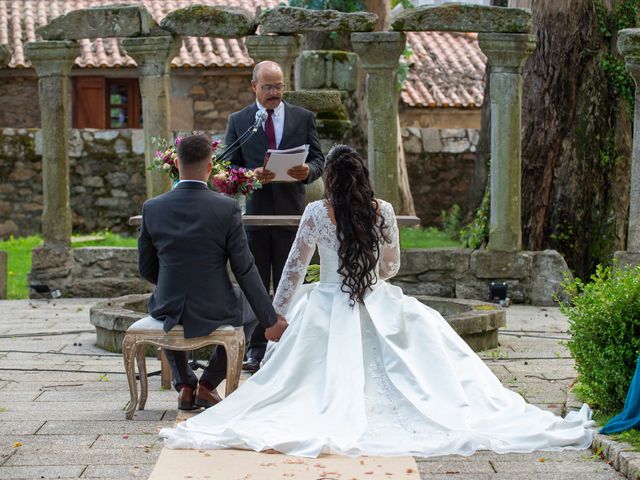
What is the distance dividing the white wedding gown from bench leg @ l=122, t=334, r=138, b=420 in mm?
616

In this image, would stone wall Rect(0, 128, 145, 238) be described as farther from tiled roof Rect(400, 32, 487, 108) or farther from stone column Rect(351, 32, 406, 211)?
stone column Rect(351, 32, 406, 211)

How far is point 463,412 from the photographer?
586cm

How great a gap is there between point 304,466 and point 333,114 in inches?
222

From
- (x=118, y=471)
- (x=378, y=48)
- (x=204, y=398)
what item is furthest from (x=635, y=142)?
(x=118, y=471)

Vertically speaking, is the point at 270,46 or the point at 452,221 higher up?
the point at 270,46

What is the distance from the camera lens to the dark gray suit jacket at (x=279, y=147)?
8102 millimetres

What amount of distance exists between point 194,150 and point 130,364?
116cm

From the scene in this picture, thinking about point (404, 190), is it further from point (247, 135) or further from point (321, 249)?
point (321, 249)

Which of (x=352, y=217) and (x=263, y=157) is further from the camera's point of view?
(x=263, y=157)

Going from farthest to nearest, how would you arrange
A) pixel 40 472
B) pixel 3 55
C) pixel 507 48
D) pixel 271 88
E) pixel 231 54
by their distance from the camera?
1. pixel 231 54
2. pixel 3 55
3. pixel 507 48
4. pixel 271 88
5. pixel 40 472

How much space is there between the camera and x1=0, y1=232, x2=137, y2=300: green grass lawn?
1384cm

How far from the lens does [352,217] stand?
643cm

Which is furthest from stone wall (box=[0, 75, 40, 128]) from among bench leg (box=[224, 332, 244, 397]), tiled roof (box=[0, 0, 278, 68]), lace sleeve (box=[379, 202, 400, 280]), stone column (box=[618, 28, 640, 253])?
bench leg (box=[224, 332, 244, 397])

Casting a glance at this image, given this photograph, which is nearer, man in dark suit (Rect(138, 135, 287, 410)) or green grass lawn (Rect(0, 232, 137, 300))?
man in dark suit (Rect(138, 135, 287, 410))
